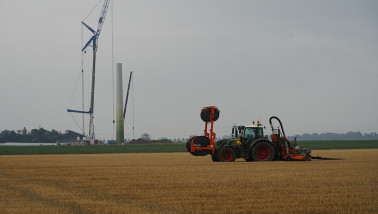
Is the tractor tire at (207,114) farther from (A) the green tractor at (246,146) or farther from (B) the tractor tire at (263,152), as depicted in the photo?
(B) the tractor tire at (263,152)

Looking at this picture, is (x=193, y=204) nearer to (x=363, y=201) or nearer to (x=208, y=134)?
(x=363, y=201)

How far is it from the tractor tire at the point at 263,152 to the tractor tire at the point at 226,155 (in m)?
1.35

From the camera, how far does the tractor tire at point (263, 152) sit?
1299 inches

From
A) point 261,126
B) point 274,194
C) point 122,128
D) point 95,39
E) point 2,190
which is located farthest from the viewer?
point 95,39

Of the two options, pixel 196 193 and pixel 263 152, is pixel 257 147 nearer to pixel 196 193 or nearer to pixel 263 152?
pixel 263 152

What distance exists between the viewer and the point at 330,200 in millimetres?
14281

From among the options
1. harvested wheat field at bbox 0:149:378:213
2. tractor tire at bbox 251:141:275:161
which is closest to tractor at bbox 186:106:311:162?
tractor tire at bbox 251:141:275:161

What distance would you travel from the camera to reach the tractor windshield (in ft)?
111

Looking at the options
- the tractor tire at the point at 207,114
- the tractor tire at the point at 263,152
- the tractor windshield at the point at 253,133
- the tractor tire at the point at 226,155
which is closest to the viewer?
the tractor tire at the point at 263,152

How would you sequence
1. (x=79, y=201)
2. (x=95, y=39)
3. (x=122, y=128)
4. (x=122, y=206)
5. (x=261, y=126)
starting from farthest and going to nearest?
(x=95, y=39) < (x=122, y=128) < (x=261, y=126) < (x=79, y=201) < (x=122, y=206)

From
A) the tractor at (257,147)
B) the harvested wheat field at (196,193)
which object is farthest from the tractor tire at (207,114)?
the harvested wheat field at (196,193)

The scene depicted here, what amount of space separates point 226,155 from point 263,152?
2.42 meters

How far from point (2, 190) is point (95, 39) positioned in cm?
16904

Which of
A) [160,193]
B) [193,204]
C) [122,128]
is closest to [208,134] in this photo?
[160,193]
